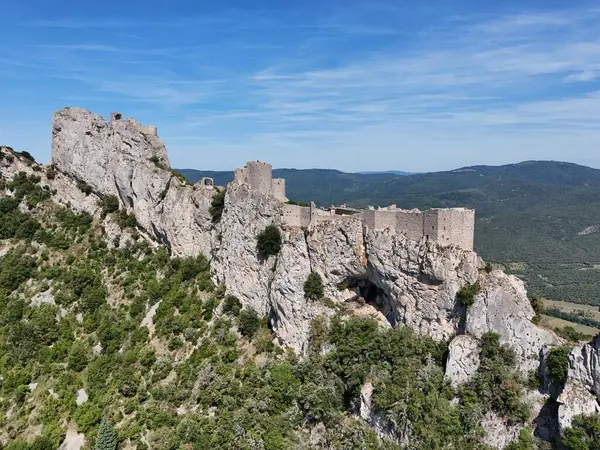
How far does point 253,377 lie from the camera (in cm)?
3581

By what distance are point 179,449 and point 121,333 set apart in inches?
568

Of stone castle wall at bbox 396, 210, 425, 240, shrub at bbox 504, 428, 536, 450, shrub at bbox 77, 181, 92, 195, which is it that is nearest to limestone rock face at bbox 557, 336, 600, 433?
shrub at bbox 504, 428, 536, 450

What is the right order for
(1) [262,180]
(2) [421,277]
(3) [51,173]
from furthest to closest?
1. (3) [51,173]
2. (1) [262,180]
3. (2) [421,277]

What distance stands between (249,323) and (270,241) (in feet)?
23.3

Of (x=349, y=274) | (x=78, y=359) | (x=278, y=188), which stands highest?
(x=278, y=188)

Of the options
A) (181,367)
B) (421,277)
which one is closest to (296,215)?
(421,277)

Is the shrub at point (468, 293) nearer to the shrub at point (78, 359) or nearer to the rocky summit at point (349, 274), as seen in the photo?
the rocky summit at point (349, 274)

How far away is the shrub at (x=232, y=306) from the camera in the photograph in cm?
4144

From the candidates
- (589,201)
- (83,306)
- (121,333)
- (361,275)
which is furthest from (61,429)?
(589,201)

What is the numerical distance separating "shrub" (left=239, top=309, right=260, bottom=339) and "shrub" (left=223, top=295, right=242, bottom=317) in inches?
34.4

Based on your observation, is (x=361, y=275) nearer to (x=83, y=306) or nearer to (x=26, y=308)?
(x=83, y=306)

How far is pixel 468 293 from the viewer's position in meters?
31.1

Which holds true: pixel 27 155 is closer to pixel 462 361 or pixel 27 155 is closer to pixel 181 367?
pixel 181 367

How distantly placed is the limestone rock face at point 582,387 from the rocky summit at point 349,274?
58mm
